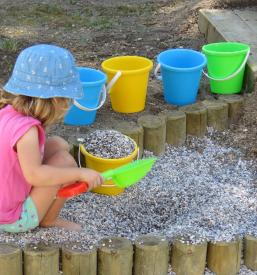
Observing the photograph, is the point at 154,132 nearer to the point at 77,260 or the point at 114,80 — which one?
the point at 114,80

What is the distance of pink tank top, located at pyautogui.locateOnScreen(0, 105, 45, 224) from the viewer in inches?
86.4

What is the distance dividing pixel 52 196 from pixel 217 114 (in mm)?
1264

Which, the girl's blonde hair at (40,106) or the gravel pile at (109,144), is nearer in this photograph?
the girl's blonde hair at (40,106)

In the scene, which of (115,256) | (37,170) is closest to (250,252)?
(115,256)

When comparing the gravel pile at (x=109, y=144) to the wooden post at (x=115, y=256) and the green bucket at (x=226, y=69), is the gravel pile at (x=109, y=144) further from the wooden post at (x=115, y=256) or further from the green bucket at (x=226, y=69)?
the green bucket at (x=226, y=69)

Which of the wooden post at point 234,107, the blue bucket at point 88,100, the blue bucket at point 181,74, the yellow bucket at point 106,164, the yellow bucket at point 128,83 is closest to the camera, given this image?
the yellow bucket at point 106,164

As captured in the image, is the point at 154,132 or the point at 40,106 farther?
the point at 154,132

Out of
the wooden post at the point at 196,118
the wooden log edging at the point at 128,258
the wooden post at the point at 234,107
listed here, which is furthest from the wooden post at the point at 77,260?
the wooden post at the point at 234,107

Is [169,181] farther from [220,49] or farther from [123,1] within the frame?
[123,1]

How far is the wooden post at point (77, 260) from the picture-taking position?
2322 mm

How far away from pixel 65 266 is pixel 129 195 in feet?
1.93

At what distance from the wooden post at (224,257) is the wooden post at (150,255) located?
6.9 inches

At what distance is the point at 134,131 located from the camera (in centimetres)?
303

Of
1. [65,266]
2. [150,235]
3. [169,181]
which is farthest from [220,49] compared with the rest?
[65,266]
